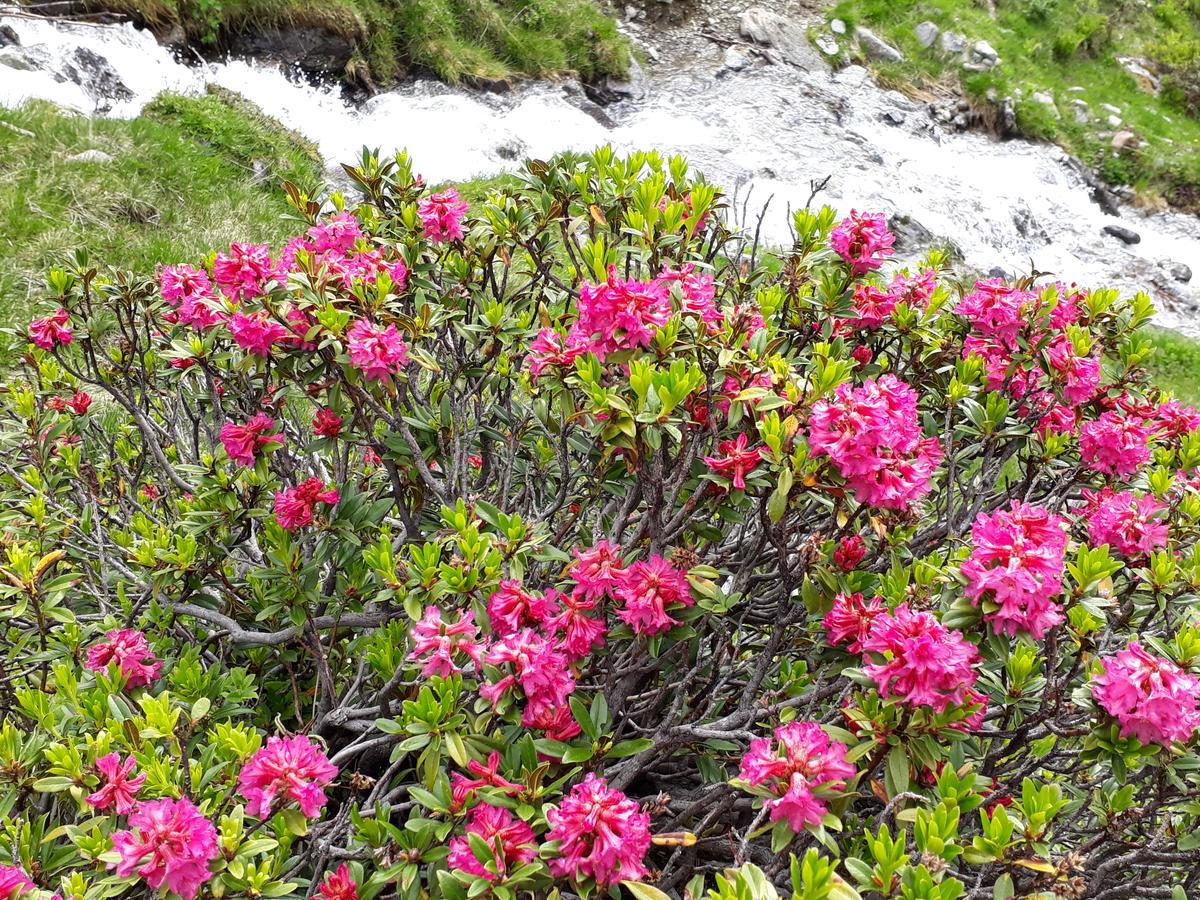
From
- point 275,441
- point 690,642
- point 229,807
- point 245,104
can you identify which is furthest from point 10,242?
point 690,642

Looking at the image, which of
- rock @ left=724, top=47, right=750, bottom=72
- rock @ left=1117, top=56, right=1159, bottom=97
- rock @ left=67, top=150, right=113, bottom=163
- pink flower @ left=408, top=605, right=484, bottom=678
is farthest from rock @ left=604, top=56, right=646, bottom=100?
pink flower @ left=408, top=605, right=484, bottom=678

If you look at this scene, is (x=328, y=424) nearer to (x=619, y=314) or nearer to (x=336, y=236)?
(x=336, y=236)

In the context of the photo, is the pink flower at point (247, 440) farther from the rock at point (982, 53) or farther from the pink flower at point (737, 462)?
the rock at point (982, 53)

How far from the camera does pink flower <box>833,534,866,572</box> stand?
65.0 inches

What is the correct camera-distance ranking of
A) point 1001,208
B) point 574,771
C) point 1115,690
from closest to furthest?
point 1115,690, point 574,771, point 1001,208

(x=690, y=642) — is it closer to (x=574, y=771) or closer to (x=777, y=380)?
(x=574, y=771)

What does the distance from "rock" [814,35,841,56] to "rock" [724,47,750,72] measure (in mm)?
1158

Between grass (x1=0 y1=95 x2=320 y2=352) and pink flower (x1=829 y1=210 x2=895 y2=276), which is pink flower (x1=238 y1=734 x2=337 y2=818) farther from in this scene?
grass (x1=0 y1=95 x2=320 y2=352)

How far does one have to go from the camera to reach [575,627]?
1.45 meters

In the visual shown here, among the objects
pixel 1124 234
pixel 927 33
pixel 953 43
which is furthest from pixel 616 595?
pixel 927 33

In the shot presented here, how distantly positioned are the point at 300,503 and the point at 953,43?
41.3ft

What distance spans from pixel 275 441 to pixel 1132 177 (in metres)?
12.1

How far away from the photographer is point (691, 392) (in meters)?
1.61

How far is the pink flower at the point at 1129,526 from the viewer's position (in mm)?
1697
